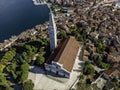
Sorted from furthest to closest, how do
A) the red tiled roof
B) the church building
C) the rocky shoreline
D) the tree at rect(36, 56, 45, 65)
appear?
the rocky shoreline < the tree at rect(36, 56, 45, 65) < the red tiled roof < the church building

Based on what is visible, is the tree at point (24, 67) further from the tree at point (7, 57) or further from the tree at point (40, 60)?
the tree at point (7, 57)

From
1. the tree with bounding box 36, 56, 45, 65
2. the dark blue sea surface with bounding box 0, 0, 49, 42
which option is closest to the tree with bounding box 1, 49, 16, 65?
the tree with bounding box 36, 56, 45, 65

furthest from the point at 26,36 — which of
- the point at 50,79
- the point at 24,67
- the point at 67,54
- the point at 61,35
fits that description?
the point at 50,79

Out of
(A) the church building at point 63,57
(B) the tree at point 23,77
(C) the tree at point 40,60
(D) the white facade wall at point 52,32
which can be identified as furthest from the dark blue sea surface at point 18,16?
(B) the tree at point 23,77

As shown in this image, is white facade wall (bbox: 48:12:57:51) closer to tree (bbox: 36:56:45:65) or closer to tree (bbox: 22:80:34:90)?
tree (bbox: 36:56:45:65)

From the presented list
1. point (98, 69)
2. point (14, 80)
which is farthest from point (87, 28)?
point (14, 80)
